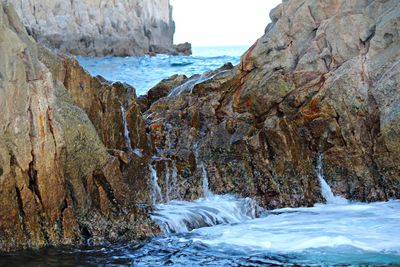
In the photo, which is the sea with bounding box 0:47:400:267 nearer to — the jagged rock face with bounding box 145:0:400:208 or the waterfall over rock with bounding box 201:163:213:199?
the waterfall over rock with bounding box 201:163:213:199

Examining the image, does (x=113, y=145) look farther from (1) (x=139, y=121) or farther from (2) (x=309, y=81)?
(2) (x=309, y=81)

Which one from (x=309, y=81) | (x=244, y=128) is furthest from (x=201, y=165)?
(x=309, y=81)

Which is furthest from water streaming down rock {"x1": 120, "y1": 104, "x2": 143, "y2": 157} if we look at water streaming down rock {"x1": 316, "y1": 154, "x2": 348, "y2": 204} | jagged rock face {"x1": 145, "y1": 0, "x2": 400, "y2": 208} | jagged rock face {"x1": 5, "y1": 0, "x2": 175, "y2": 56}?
jagged rock face {"x1": 5, "y1": 0, "x2": 175, "y2": 56}

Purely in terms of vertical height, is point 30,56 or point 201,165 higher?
point 30,56

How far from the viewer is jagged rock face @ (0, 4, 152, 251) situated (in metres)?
9.85

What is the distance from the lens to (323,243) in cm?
998

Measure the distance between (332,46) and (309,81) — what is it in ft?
3.53

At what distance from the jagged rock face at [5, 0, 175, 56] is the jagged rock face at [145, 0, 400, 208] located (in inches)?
2075

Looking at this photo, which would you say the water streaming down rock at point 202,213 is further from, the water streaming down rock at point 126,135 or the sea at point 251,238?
the water streaming down rock at point 126,135

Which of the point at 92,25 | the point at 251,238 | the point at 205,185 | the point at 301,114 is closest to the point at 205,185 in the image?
the point at 205,185

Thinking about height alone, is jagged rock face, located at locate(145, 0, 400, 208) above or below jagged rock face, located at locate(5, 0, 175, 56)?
below

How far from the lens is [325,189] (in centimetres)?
1336

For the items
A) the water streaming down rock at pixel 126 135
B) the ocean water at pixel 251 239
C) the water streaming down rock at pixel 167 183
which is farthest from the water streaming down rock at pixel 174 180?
the water streaming down rock at pixel 126 135

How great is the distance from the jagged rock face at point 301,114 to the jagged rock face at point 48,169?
2.41 metres
